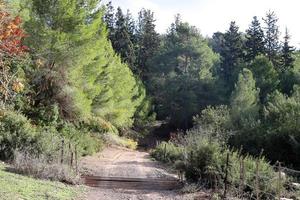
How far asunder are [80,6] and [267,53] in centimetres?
4104

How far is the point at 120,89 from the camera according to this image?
41.8 meters

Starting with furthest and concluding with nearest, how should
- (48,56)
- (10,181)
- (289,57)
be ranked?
(289,57) < (48,56) < (10,181)

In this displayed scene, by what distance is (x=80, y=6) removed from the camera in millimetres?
27594

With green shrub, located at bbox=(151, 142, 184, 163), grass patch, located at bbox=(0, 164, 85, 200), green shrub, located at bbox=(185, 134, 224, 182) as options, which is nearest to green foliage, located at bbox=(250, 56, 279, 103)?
green shrub, located at bbox=(151, 142, 184, 163)

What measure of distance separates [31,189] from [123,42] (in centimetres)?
5646

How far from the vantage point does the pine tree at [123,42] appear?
213ft

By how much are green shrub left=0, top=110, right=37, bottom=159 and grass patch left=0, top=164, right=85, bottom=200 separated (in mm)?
3245

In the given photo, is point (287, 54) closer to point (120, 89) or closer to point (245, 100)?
point (245, 100)

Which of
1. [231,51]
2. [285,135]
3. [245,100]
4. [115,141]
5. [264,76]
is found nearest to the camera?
[285,135]

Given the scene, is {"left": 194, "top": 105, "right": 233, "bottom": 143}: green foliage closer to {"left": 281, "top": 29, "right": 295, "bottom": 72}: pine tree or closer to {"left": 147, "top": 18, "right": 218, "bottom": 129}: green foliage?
{"left": 147, "top": 18, "right": 218, "bottom": 129}: green foliage

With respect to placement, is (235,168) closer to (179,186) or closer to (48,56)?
(179,186)

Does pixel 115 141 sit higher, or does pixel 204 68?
pixel 204 68

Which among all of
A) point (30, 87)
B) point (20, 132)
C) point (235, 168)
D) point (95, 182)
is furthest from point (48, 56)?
point (235, 168)

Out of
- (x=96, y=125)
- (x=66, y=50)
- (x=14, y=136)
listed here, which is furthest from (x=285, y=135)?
(x=96, y=125)
